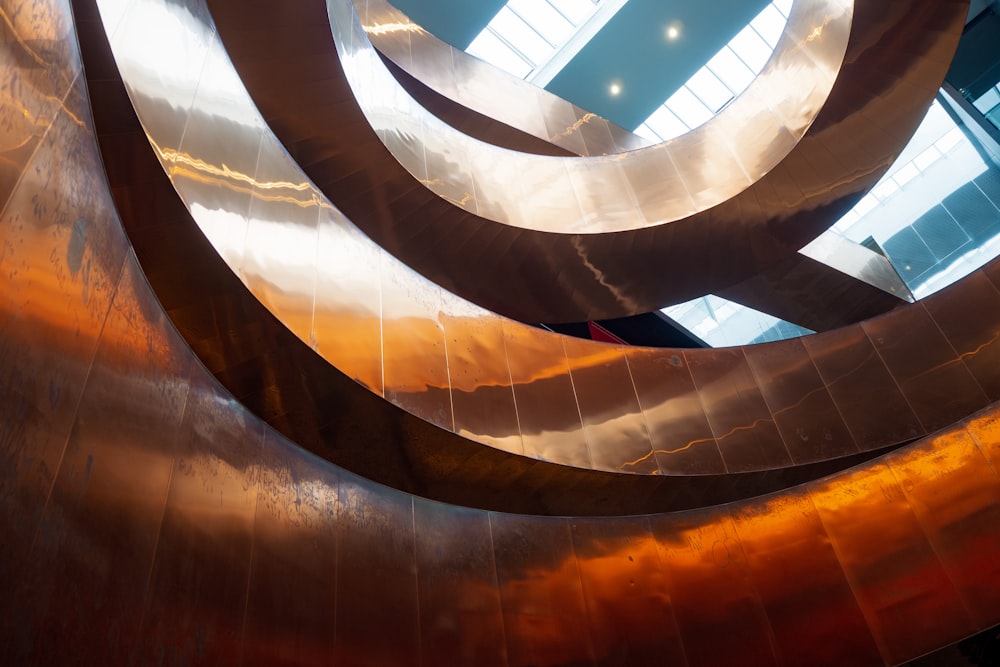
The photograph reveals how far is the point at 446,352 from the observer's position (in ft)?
24.6

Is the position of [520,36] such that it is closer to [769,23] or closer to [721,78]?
[721,78]

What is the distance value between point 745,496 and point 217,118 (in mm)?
7263

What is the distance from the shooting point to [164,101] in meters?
5.17

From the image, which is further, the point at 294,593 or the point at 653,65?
the point at 653,65

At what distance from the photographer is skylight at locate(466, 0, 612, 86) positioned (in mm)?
17297

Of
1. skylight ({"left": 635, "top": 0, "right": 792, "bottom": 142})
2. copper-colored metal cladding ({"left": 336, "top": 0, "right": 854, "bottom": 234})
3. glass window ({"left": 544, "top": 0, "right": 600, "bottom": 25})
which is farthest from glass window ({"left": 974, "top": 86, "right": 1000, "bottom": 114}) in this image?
glass window ({"left": 544, "top": 0, "right": 600, "bottom": 25})

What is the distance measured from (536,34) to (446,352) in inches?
515

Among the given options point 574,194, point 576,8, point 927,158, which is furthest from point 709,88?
point 574,194

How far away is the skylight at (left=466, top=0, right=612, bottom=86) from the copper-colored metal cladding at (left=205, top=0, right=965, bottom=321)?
25.7 ft

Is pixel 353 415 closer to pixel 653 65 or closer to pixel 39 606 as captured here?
pixel 39 606

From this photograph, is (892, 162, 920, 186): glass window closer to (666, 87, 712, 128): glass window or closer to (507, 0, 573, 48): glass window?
(666, 87, 712, 128): glass window

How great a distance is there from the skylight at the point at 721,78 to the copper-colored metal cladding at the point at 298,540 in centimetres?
1293

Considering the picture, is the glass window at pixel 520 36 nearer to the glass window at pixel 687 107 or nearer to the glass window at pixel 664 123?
the glass window at pixel 664 123

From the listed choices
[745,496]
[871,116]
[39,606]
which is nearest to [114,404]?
[39,606]
